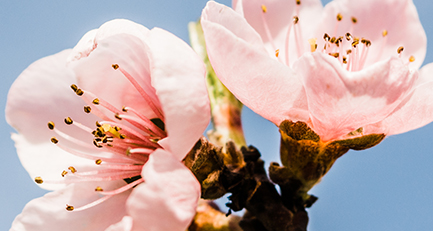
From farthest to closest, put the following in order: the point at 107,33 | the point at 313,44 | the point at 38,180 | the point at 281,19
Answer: the point at 281,19 < the point at 313,44 < the point at 38,180 < the point at 107,33

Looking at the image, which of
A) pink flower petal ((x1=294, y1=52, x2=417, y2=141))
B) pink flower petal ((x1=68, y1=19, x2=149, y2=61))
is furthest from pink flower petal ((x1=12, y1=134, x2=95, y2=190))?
pink flower petal ((x1=294, y1=52, x2=417, y2=141))

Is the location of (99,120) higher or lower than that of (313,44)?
lower

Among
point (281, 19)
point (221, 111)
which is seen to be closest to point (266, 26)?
point (281, 19)

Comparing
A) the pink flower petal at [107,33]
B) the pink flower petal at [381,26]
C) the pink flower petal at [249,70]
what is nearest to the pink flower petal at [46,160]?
the pink flower petal at [107,33]

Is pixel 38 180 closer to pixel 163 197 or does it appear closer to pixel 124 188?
pixel 124 188

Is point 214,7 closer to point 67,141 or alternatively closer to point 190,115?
point 190,115

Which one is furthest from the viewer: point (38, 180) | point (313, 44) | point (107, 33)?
point (313, 44)

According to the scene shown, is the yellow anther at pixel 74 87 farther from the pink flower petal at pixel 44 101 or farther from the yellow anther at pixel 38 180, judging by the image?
the yellow anther at pixel 38 180

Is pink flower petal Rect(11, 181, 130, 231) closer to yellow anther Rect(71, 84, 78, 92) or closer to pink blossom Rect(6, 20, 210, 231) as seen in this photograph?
pink blossom Rect(6, 20, 210, 231)
